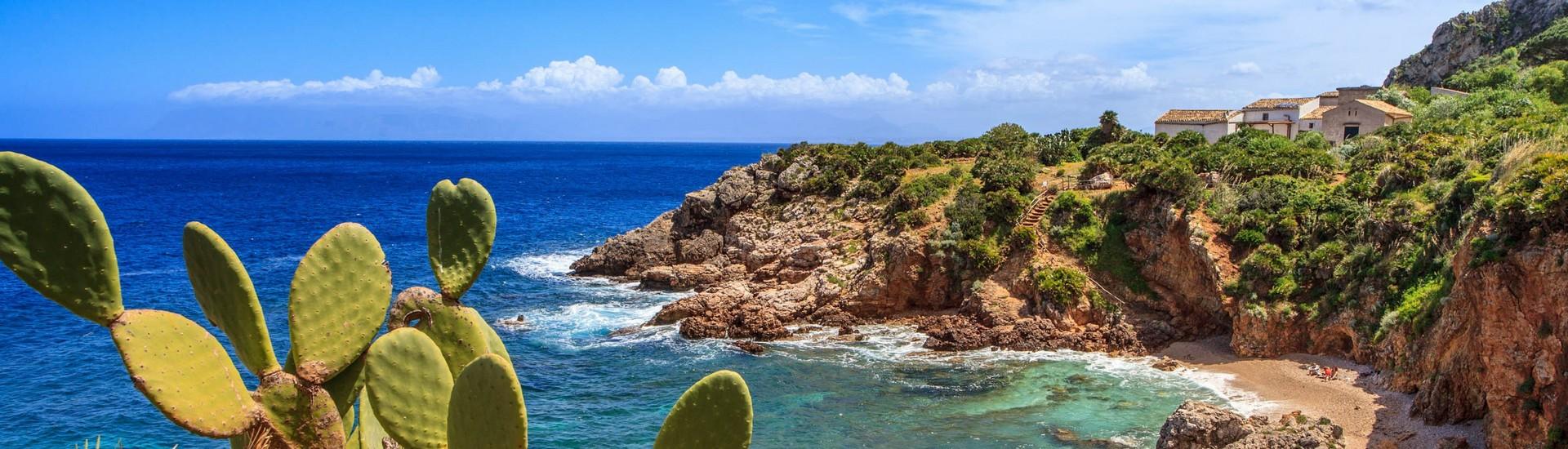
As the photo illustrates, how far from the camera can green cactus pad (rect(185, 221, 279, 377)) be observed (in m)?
5.42

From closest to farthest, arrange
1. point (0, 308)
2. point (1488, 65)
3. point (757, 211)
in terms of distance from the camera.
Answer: point (0, 308) < point (757, 211) < point (1488, 65)

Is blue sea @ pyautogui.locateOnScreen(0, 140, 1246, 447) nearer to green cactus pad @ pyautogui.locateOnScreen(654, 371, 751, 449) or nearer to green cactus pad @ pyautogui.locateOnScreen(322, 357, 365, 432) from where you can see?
green cactus pad @ pyautogui.locateOnScreen(322, 357, 365, 432)

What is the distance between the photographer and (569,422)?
22891 millimetres

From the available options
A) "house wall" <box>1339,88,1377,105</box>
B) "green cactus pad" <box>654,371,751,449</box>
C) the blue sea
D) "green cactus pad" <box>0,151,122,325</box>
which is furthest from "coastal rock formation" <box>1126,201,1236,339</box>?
"house wall" <box>1339,88,1377,105</box>

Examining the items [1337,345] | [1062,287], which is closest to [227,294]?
[1337,345]

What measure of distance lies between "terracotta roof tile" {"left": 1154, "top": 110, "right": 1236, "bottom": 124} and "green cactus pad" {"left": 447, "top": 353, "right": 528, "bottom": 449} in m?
46.5

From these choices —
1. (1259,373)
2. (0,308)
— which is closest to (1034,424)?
(1259,373)

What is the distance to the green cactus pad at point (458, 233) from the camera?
258 inches

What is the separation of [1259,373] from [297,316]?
76.5ft

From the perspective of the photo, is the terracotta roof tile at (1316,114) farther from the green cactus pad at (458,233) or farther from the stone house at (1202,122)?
the green cactus pad at (458,233)

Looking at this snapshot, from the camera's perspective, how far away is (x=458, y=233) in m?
6.61

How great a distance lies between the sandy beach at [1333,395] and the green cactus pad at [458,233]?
55.9 feet

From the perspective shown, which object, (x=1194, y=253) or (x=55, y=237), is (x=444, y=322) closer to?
(x=55, y=237)

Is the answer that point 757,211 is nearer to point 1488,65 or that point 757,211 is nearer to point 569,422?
point 569,422
